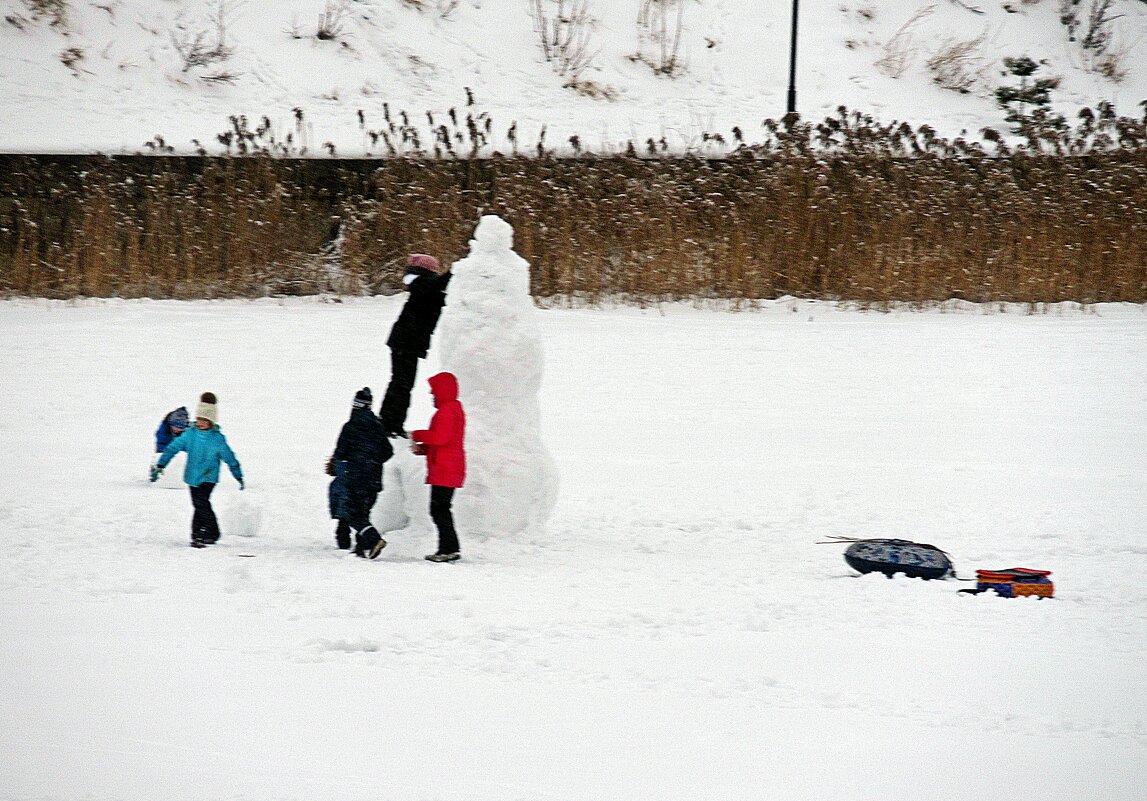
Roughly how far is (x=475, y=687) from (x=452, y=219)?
34.6 feet

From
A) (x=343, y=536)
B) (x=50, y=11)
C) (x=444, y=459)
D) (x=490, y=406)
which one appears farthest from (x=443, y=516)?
(x=50, y=11)

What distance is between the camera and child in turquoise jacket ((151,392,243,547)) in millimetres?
6543

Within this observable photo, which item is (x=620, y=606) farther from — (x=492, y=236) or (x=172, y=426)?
(x=172, y=426)

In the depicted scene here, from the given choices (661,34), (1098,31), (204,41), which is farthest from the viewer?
(1098,31)

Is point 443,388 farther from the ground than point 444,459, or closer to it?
farther from the ground

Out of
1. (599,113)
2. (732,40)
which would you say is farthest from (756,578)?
(732,40)

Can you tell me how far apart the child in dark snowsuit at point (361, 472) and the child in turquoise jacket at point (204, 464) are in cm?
65

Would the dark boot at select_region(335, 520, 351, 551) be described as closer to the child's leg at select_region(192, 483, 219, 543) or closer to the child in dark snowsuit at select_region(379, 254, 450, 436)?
the child's leg at select_region(192, 483, 219, 543)

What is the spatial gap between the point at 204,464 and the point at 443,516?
4.52 feet

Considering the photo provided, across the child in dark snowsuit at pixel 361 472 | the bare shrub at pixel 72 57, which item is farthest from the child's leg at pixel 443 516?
the bare shrub at pixel 72 57

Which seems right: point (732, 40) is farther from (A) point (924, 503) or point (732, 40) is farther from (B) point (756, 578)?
(B) point (756, 578)

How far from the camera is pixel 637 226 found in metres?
14.0

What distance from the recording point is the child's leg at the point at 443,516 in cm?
640

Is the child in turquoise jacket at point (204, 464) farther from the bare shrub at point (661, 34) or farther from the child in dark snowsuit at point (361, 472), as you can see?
the bare shrub at point (661, 34)
